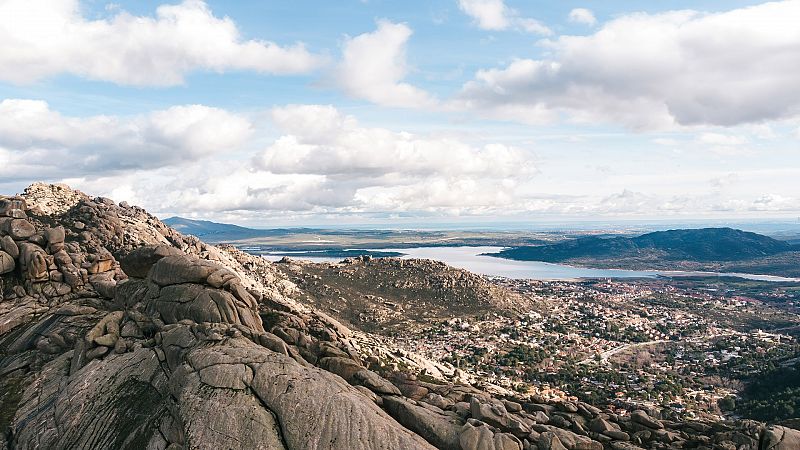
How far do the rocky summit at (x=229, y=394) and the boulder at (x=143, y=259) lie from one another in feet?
0.38

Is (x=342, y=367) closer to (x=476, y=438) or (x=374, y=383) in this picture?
(x=374, y=383)

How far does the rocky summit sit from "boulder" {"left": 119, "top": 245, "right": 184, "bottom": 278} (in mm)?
116

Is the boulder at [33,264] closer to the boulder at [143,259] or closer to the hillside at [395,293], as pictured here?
the boulder at [143,259]

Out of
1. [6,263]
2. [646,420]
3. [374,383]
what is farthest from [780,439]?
[6,263]

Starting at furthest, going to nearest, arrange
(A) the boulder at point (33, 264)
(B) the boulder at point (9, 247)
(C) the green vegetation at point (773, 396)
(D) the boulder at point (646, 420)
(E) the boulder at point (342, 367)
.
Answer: (C) the green vegetation at point (773, 396) < (B) the boulder at point (9, 247) < (A) the boulder at point (33, 264) < (E) the boulder at point (342, 367) < (D) the boulder at point (646, 420)

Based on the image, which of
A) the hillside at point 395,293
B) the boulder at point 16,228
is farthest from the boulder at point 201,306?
the hillside at point 395,293

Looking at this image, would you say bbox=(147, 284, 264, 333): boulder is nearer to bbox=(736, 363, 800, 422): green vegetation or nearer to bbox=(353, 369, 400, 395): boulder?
bbox=(353, 369, 400, 395): boulder

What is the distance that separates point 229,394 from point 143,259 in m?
23.2

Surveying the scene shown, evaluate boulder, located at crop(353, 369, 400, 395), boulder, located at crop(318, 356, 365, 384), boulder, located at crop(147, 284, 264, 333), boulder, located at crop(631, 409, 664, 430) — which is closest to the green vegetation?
boulder, located at crop(631, 409, 664, 430)

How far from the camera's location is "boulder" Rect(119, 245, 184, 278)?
129 feet

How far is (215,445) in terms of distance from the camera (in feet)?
63.1

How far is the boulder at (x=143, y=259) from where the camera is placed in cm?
3938

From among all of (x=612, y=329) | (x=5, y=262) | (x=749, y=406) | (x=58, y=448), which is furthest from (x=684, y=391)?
(x=5, y=262)

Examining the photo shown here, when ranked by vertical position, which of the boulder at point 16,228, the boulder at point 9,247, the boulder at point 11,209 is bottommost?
the boulder at point 9,247
